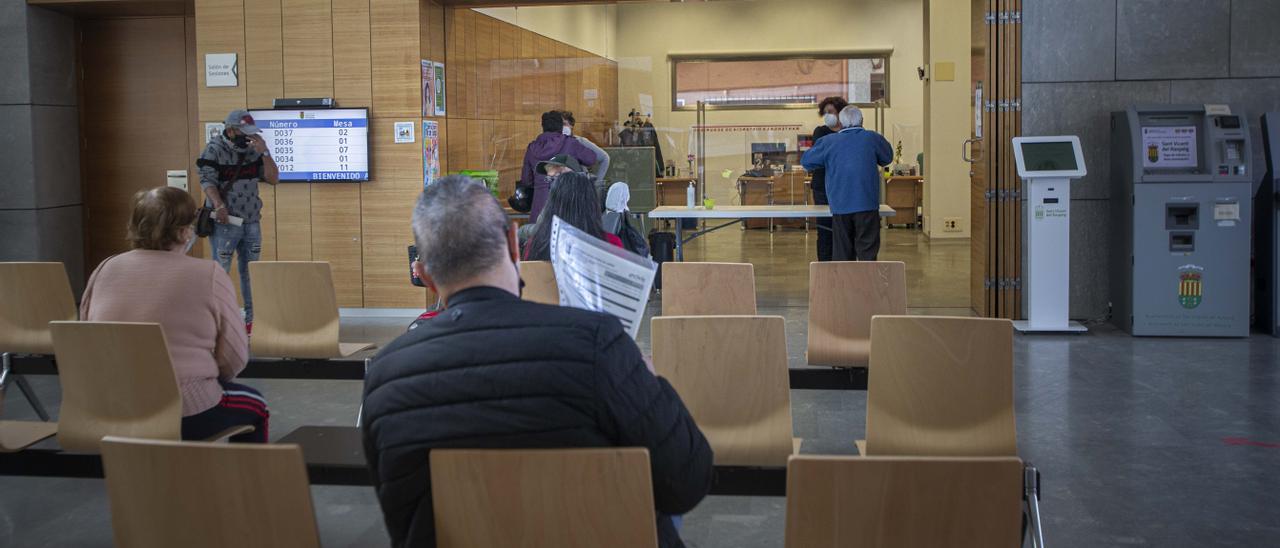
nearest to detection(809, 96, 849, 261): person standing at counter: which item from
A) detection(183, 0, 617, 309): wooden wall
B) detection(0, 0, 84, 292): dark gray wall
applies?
detection(183, 0, 617, 309): wooden wall

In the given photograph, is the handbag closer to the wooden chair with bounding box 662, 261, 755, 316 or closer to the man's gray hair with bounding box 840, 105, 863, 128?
the wooden chair with bounding box 662, 261, 755, 316

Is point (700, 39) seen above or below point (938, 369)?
above

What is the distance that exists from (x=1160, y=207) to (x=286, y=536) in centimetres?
741

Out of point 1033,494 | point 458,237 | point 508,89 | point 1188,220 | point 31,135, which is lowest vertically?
point 1033,494

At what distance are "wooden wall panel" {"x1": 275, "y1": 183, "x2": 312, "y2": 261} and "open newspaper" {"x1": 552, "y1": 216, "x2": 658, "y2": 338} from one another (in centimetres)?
750

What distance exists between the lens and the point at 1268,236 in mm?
8359

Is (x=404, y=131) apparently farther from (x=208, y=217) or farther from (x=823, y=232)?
(x=823, y=232)

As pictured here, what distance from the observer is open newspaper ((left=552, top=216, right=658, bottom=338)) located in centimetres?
254

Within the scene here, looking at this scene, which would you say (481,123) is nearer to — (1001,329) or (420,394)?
(1001,329)

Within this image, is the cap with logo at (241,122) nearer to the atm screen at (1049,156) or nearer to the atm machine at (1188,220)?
the atm screen at (1049,156)

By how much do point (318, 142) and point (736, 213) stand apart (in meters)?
3.53

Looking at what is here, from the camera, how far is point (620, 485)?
2043 millimetres

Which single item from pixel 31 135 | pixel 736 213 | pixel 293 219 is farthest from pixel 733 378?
pixel 31 135

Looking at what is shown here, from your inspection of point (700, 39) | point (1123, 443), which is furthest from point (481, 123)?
point (1123, 443)
